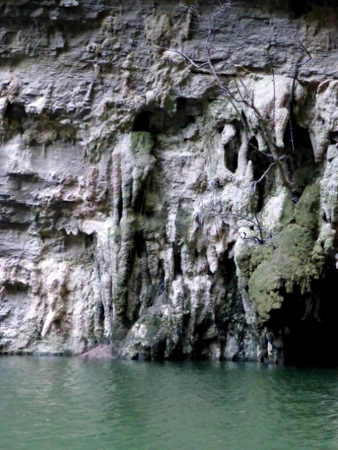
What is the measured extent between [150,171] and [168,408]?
8808mm

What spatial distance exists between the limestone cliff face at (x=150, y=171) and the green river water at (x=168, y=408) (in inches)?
101

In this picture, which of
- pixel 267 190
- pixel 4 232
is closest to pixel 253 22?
pixel 267 190


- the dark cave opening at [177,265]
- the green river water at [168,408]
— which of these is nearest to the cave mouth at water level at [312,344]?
the green river water at [168,408]

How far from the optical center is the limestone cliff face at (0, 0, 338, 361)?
16.5m

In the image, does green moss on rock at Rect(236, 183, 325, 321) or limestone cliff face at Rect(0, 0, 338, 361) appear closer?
green moss on rock at Rect(236, 183, 325, 321)

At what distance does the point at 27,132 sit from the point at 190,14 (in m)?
5.60

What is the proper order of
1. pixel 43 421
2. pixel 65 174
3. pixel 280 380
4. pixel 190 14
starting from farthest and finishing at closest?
pixel 65 174, pixel 190 14, pixel 280 380, pixel 43 421

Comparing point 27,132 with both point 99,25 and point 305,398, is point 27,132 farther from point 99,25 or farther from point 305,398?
point 305,398

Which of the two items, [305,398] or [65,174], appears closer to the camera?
[305,398]

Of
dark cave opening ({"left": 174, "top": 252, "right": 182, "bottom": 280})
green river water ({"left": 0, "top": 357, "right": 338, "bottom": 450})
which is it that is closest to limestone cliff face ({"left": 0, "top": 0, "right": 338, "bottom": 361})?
dark cave opening ({"left": 174, "top": 252, "right": 182, "bottom": 280})

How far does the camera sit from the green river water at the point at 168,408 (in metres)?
8.16

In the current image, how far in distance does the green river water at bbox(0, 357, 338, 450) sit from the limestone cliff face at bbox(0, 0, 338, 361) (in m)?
2.55

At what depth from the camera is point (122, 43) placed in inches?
711

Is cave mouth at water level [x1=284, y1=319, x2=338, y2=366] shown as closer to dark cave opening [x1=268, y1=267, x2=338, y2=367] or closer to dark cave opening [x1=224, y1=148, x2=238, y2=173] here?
dark cave opening [x1=268, y1=267, x2=338, y2=367]
